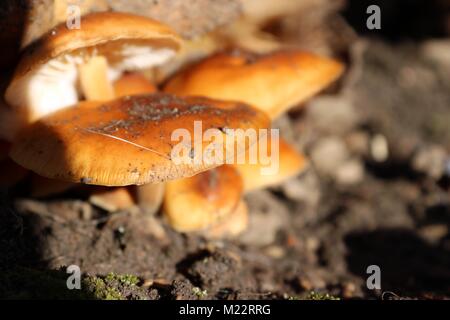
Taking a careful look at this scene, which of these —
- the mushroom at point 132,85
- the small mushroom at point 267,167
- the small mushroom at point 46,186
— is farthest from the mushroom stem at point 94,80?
the small mushroom at point 267,167

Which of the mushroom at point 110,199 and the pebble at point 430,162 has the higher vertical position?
the pebble at point 430,162

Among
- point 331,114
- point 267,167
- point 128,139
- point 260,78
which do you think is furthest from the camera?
point 331,114

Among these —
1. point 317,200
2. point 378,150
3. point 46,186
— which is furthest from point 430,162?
point 46,186

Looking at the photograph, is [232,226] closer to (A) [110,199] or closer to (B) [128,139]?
(A) [110,199]

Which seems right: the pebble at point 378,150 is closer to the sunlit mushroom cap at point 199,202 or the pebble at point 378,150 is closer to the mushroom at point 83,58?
the sunlit mushroom cap at point 199,202

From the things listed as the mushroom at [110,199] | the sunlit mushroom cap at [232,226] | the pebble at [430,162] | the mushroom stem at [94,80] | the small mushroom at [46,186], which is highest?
the mushroom stem at [94,80]
